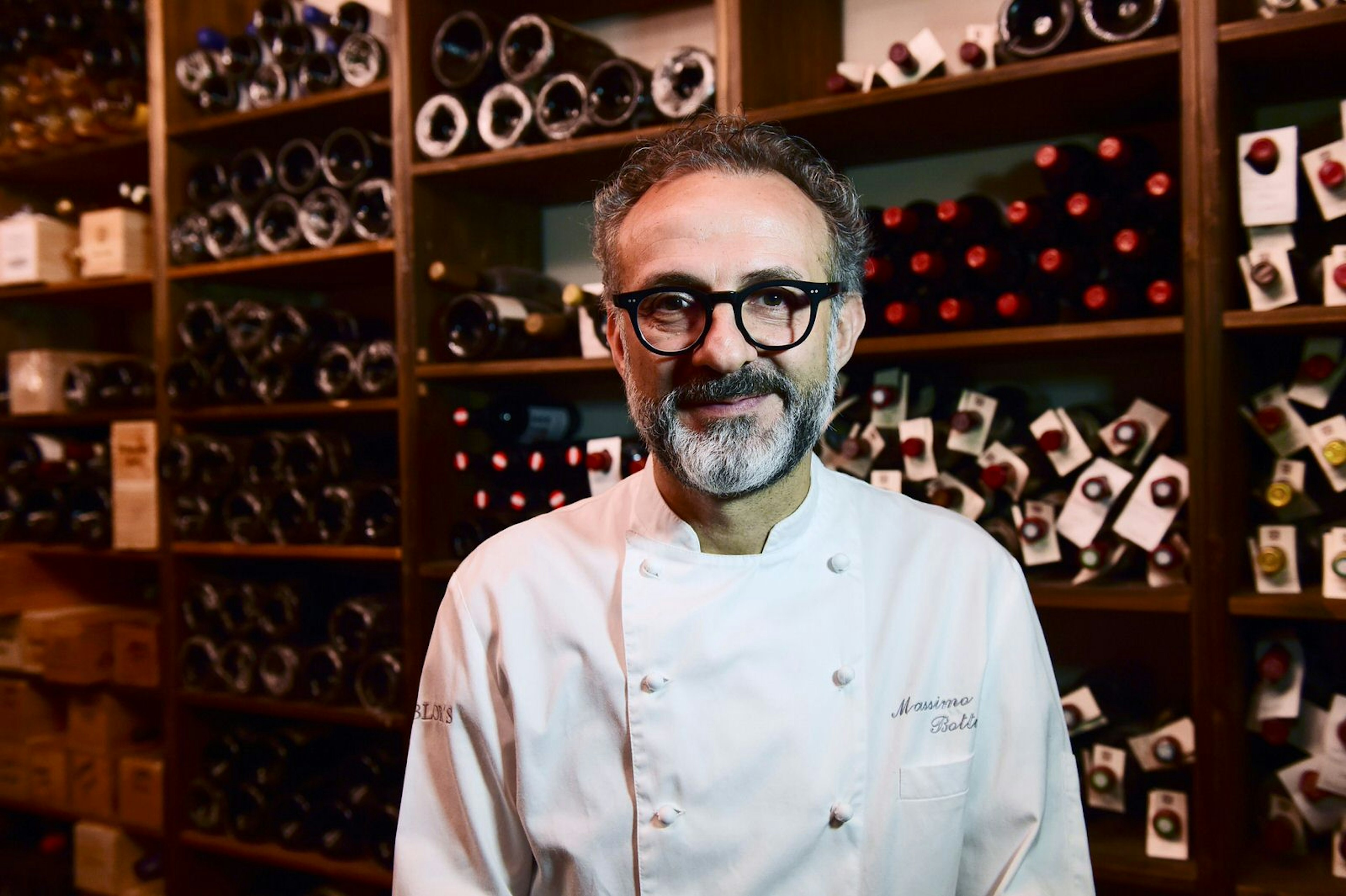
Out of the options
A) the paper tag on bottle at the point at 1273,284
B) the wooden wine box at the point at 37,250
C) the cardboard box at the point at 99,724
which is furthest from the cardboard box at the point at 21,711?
the paper tag on bottle at the point at 1273,284

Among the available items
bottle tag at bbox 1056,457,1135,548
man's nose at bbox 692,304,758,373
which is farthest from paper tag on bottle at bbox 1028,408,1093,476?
man's nose at bbox 692,304,758,373

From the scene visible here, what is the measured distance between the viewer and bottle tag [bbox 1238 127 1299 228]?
1.69m

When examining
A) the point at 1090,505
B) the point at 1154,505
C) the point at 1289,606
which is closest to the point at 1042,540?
the point at 1090,505

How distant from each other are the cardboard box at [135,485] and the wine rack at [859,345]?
5 cm

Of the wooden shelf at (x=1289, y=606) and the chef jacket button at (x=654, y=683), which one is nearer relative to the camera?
the chef jacket button at (x=654, y=683)

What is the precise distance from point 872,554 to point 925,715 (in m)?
0.22

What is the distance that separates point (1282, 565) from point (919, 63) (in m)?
1.15

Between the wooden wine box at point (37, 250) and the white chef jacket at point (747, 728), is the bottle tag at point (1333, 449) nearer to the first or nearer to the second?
the white chef jacket at point (747, 728)

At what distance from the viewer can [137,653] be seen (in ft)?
9.53

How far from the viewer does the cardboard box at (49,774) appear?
3047mm

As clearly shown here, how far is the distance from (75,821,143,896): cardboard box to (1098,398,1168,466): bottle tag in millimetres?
2934

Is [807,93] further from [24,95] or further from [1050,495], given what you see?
[24,95]

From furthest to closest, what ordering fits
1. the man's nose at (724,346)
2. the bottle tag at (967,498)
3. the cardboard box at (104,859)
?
the cardboard box at (104,859) → the bottle tag at (967,498) → the man's nose at (724,346)

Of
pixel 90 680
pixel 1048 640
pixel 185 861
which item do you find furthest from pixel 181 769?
pixel 1048 640
